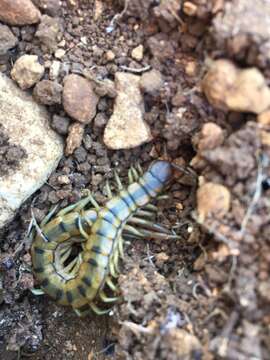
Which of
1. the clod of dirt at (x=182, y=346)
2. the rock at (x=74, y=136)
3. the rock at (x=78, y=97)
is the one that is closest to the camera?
the clod of dirt at (x=182, y=346)

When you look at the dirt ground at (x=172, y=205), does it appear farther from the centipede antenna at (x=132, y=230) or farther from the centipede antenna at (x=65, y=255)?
the centipede antenna at (x=65, y=255)

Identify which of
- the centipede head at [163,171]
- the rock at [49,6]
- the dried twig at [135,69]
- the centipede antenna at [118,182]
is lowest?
the centipede antenna at [118,182]

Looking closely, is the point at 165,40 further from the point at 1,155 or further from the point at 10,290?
the point at 10,290

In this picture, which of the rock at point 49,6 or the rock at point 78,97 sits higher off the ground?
the rock at point 49,6

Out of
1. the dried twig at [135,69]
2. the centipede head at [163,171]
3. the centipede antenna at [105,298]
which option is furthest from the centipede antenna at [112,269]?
the dried twig at [135,69]

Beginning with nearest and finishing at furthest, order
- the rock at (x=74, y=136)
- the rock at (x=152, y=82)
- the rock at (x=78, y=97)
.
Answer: the rock at (x=152, y=82)
the rock at (x=78, y=97)
the rock at (x=74, y=136)

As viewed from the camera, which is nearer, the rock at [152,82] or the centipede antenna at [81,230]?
the rock at [152,82]

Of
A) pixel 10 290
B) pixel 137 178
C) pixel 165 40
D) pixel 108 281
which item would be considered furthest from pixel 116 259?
pixel 165 40
